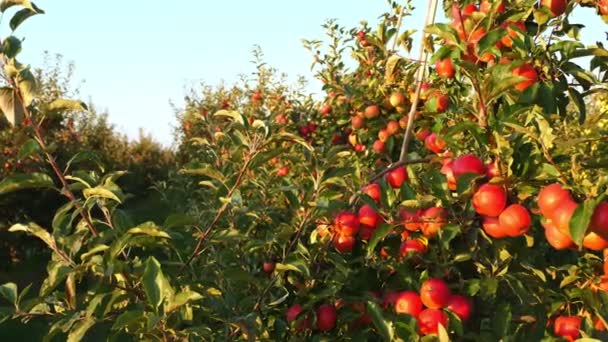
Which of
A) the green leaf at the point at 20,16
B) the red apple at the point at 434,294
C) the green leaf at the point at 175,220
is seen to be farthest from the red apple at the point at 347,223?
the green leaf at the point at 20,16

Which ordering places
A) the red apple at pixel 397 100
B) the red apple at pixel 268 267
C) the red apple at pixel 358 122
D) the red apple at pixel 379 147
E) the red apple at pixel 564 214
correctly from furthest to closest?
1. the red apple at pixel 358 122
2. the red apple at pixel 379 147
3. the red apple at pixel 397 100
4. the red apple at pixel 268 267
5. the red apple at pixel 564 214

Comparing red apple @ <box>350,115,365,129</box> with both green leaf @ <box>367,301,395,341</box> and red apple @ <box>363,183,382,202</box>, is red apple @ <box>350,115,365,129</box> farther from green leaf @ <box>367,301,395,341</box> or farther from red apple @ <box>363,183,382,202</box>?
green leaf @ <box>367,301,395,341</box>

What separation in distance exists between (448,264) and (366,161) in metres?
1.67

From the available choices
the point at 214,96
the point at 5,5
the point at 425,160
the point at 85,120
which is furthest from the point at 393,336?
the point at 85,120

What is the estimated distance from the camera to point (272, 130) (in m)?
1.67

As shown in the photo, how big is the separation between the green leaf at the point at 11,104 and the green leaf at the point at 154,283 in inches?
17.3

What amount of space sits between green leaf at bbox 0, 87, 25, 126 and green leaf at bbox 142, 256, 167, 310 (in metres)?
0.44

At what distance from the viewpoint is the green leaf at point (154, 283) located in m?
1.30

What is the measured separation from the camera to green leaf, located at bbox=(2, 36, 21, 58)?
1326mm

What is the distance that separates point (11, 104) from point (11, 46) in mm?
132

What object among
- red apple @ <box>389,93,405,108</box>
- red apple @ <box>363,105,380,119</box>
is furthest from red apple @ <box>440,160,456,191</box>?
red apple @ <box>363,105,380,119</box>

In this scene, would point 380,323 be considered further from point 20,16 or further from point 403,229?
point 20,16

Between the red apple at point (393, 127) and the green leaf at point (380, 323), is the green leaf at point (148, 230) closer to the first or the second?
the green leaf at point (380, 323)

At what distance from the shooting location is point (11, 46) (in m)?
1.33
